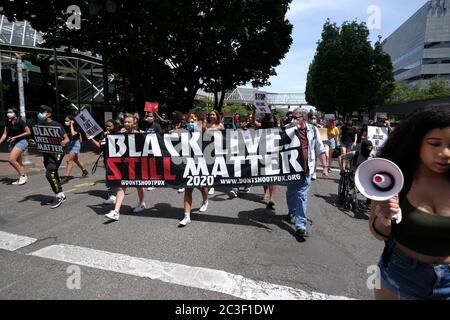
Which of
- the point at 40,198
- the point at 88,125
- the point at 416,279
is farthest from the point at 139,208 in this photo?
the point at 416,279

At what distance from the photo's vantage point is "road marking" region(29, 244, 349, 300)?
11.8 feet

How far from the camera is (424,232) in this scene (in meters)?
2.01

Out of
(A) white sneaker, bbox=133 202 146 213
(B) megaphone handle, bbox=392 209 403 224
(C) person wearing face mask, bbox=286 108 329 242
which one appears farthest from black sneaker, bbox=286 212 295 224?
(B) megaphone handle, bbox=392 209 403 224

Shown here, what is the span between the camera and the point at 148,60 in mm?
19250

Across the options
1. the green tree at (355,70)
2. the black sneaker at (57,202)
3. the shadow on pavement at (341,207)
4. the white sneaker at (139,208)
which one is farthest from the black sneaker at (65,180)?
the green tree at (355,70)

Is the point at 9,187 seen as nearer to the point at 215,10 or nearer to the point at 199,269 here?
the point at 199,269

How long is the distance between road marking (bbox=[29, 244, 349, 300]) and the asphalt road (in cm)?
2

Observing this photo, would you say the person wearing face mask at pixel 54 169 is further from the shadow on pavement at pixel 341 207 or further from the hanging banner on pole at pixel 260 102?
the hanging banner on pole at pixel 260 102

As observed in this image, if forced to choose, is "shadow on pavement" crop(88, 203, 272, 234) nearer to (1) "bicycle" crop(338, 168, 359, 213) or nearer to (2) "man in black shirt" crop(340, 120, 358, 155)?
(1) "bicycle" crop(338, 168, 359, 213)

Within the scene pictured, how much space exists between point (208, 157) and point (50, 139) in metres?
3.49

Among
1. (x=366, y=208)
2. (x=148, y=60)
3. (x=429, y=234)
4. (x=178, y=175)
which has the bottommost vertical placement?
(x=366, y=208)

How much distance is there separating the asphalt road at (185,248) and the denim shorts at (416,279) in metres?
1.61

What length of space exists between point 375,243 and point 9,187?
27.6ft
